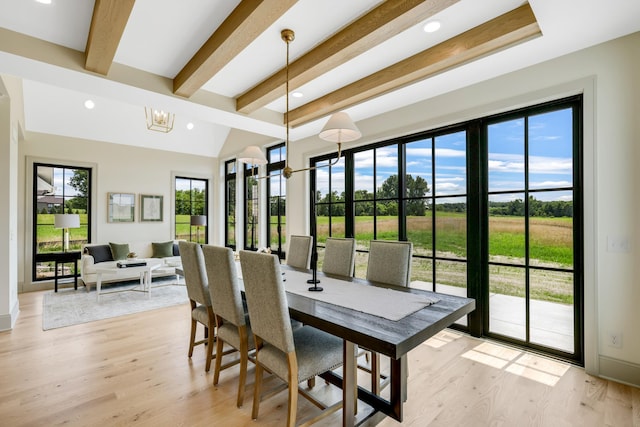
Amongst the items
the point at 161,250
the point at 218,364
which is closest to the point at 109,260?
the point at 161,250

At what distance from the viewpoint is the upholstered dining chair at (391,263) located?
8.43 feet

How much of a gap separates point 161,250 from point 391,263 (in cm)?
550

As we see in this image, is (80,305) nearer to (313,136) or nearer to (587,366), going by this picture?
(313,136)

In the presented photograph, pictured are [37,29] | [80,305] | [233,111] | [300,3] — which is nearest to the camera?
[300,3]

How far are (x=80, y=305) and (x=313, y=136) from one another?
4151 millimetres

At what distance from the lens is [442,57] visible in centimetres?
262

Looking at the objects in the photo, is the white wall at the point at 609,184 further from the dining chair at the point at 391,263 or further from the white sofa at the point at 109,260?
the white sofa at the point at 109,260

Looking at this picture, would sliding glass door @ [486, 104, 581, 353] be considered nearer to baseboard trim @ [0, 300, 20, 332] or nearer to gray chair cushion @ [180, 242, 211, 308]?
gray chair cushion @ [180, 242, 211, 308]

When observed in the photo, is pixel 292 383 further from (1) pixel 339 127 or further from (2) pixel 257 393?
(1) pixel 339 127

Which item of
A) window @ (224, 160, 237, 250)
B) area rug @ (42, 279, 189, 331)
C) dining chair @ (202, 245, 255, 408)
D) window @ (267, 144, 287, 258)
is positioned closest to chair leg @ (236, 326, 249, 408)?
dining chair @ (202, 245, 255, 408)

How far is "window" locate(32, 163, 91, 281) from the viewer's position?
553cm

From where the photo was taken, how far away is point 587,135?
97.3 inches

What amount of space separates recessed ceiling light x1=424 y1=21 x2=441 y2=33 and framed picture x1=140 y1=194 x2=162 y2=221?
6.28 metres

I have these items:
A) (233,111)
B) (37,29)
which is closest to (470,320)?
(233,111)
